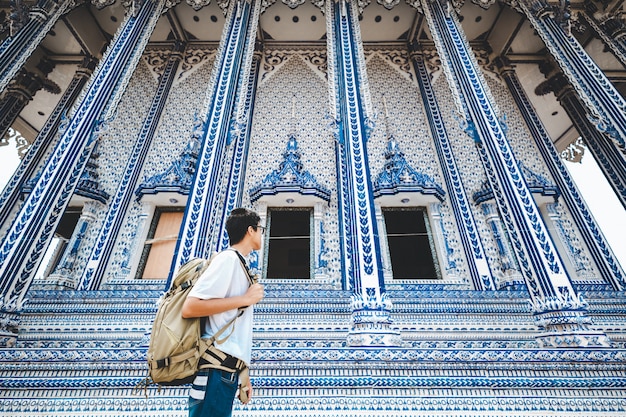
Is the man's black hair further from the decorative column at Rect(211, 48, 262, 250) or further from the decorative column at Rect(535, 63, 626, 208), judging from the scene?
the decorative column at Rect(535, 63, 626, 208)

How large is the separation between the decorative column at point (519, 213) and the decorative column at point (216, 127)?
2.70 metres

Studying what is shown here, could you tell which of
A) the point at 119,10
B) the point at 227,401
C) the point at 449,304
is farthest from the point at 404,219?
the point at 119,10

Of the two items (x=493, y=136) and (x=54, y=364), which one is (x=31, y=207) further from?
(x=493, y=136)

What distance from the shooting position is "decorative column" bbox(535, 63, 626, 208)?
198 inches

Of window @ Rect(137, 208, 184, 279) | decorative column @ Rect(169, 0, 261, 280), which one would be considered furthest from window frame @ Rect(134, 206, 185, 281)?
decorative column @ Rect(169, 0, 261, 280)

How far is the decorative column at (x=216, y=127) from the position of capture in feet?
10.0

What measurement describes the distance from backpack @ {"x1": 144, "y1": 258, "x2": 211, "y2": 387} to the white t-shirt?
56mm

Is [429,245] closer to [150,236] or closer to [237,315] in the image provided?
[150,236]

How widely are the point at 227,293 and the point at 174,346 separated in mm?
196

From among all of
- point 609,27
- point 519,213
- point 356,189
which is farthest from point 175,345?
point 609,27

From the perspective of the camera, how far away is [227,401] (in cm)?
95

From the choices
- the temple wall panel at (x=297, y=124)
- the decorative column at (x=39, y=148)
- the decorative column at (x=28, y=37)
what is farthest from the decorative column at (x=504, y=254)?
the decorative column at (x=28, y=37)

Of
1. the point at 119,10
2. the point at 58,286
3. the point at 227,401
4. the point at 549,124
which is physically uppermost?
the point at 119,10

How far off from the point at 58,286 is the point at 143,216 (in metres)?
1.38
